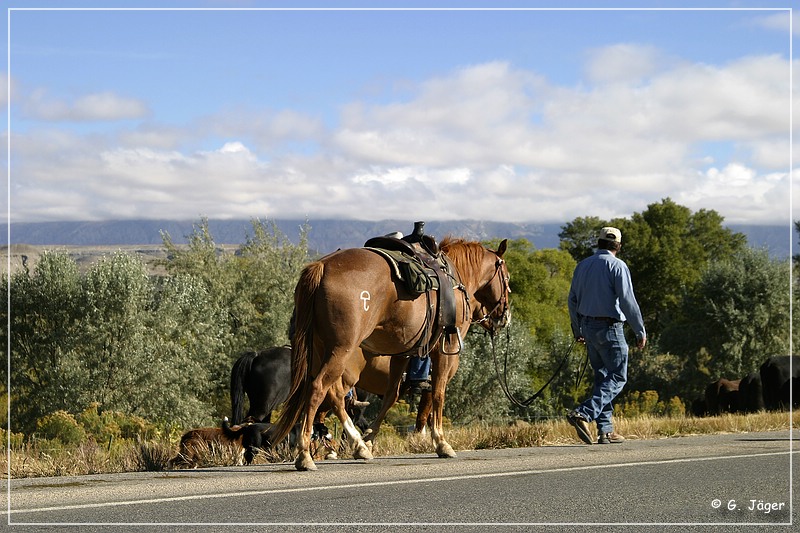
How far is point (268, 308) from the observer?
65.1m

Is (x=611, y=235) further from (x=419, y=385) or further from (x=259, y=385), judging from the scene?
(x=259, y=385)

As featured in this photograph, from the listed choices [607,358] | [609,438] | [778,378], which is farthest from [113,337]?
[607,358]

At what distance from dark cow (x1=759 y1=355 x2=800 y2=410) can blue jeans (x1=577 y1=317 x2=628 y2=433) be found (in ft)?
50.1

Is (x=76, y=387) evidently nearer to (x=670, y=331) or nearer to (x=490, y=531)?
(x=670, y=331)

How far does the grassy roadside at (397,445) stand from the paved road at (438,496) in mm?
601

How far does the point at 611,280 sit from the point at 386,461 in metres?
3.29

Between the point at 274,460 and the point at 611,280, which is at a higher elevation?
the point at 611,280

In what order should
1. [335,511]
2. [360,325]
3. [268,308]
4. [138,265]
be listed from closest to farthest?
[335,511] → [360,325] → [138,265] → [268,308]

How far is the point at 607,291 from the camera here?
11.2 metres

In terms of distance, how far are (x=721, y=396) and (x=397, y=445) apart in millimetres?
26490

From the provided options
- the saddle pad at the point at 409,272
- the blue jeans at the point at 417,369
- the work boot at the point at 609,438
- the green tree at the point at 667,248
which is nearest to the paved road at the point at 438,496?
the work boot at the point at 609,438

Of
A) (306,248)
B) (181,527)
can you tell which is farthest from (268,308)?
(181,527)

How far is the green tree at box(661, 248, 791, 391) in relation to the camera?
57188 mm

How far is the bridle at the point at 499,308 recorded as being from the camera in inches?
480
